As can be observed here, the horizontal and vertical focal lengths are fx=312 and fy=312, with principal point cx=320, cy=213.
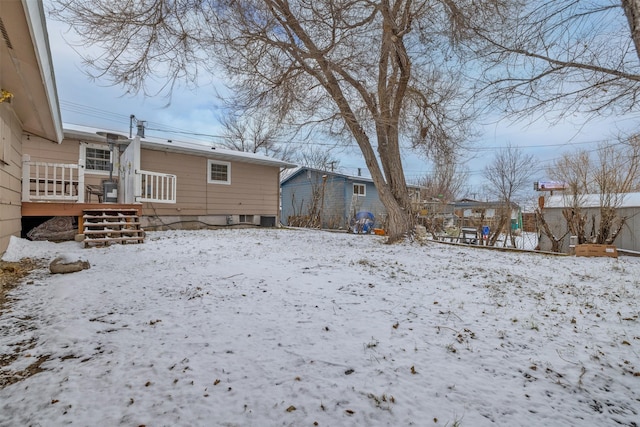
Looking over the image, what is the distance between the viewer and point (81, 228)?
6.15 metres

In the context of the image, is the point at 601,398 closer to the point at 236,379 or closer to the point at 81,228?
the point at 236,379

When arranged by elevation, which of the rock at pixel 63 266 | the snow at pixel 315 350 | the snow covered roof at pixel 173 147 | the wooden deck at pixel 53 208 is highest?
the snow covered roof at pixel 173 147

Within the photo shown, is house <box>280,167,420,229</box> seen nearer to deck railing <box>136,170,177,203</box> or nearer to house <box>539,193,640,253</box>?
house <box>539,193,640,253</box>

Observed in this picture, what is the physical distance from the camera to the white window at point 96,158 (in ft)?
26.0

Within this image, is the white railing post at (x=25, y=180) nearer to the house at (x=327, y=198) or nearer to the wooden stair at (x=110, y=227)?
the wooden stair at (x=110, y=227)

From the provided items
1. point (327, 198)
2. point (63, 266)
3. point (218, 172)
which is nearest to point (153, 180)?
point (218, 172)

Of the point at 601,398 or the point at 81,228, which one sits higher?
the point at 81,228

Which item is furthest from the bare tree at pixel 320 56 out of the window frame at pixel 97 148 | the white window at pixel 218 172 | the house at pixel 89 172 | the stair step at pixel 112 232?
the white window at pixel 218 172

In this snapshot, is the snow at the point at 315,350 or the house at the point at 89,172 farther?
the house at the point at 89,172

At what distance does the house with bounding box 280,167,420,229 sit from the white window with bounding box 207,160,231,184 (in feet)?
18.1

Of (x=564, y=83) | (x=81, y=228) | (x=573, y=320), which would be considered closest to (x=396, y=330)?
(x=573, y=320)

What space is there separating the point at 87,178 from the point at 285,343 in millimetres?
8375

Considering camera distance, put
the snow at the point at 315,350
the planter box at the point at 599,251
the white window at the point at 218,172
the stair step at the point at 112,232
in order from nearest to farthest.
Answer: the snow at the point at 315,350
the stair step at the point at 112,232
the planter box at the point at 599,251
the white window at the point at 218,172

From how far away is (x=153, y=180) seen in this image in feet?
28.5
